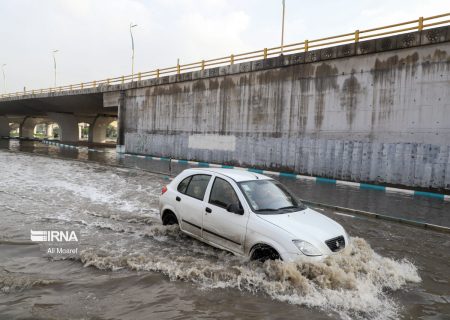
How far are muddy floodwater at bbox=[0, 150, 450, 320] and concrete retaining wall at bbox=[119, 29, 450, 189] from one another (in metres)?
8.28

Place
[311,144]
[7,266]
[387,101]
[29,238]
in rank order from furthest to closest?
1. [311,144]
2. [387,101]
3. [29,238]
4. [7,266]

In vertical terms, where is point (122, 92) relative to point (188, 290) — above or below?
above

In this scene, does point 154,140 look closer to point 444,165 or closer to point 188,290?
point 444,165

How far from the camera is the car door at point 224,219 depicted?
16.6 ft

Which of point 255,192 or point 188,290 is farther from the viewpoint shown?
point 255,192

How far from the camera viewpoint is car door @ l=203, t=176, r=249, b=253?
5051 mm

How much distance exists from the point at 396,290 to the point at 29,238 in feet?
20.4

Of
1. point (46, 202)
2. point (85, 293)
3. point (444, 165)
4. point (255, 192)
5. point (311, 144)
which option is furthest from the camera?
point (311, 144)

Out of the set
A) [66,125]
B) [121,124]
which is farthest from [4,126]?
[121,124]

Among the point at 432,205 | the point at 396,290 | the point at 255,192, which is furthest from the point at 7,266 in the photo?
the point at 432,205

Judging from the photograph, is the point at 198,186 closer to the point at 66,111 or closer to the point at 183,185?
the point at 183,185

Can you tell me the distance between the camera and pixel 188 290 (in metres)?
4.39

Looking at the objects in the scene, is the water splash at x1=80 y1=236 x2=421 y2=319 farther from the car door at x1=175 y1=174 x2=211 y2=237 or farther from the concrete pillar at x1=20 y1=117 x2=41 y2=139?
the concrete pillar at x1=20 y1=117 x2=41 y2=139

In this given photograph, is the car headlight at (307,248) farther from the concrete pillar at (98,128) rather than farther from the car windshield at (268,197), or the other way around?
the concrete pillar at (98,128)
